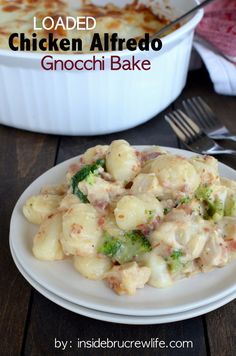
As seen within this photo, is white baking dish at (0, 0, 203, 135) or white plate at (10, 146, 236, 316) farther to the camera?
white baking dish at (0, 0, 203, 135)

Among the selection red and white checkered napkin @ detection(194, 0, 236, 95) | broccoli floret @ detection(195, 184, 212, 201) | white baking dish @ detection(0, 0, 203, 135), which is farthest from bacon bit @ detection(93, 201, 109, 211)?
red and white checkered napkin @ detection(194, 0, 236, 95)

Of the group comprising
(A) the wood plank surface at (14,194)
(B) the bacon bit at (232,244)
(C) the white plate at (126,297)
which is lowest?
(A) the wood plank surface at (14,194)

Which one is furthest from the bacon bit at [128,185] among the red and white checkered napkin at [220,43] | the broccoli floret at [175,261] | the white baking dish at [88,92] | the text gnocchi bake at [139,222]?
the red and white checkered napkin at [220,43]

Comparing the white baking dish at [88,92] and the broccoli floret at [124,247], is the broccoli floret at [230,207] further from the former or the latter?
the white baking dish at [88,92]

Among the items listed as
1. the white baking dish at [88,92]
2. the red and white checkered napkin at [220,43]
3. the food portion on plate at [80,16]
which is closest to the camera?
the white baking dish at [88,92]

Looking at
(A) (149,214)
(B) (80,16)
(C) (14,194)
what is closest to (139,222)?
(A) (149,214)

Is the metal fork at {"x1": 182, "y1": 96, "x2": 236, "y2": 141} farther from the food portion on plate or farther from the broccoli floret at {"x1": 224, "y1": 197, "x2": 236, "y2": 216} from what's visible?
the broccoli floret at {"x1": 224, "y1": 197, "x2": 236, "y2": 216}
